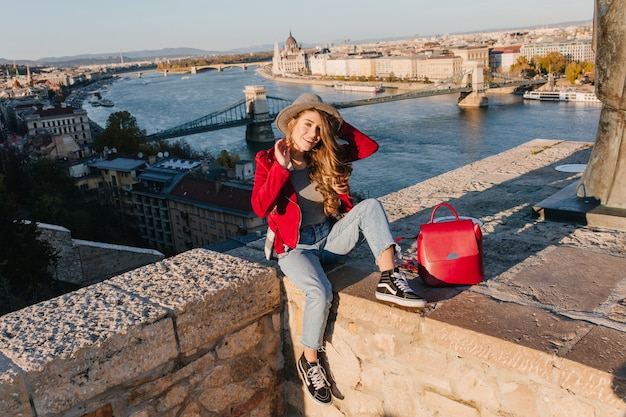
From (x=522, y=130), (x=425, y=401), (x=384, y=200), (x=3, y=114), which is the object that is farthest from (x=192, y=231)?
(x=3, y=114)

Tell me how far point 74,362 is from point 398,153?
715 inches

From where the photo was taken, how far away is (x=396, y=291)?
3.67 feet

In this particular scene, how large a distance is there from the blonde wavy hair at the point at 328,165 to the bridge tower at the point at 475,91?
29.4 metres

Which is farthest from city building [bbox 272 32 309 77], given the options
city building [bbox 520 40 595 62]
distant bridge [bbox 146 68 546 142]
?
distant bridge [bbox 146 68 546 142]

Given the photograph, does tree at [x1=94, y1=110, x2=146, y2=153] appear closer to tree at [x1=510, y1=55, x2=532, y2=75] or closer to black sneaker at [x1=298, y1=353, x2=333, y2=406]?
black sneaker at [x1=298, y1=353, x2=333, y2=406]

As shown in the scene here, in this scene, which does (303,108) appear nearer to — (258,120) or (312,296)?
(312,296)

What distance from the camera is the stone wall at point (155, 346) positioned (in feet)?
3.15

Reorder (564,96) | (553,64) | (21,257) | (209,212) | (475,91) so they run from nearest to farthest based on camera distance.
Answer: (21,257)
(209,212)
(564,96)
(475,91)
(553,64)

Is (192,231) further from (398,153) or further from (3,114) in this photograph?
(3,114)

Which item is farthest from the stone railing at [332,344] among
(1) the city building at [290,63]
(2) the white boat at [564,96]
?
(1) the city building at [290,63]

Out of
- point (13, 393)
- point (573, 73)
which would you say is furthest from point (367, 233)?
point (573, 73)

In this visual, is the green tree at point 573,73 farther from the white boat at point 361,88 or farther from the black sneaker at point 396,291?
the black sneaker at point 396,291

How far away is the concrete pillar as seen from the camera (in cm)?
158

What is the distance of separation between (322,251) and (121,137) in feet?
76.9
